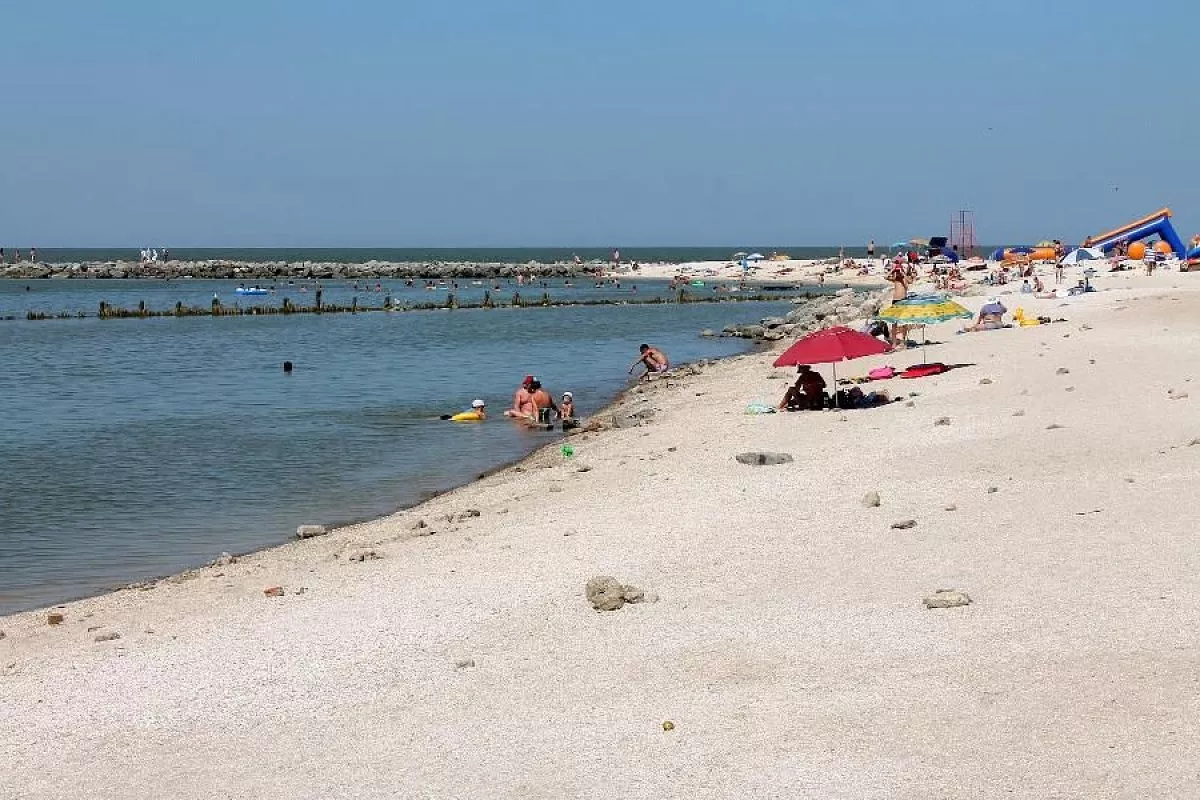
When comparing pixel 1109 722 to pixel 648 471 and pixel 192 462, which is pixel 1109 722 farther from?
pixel 192 462

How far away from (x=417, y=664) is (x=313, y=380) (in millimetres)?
28182

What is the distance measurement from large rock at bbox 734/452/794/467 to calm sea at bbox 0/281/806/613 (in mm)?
4934

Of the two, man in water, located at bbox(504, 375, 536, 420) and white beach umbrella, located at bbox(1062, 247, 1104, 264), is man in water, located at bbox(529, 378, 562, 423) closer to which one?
man in water, located at bbox(504, 375, 536, 420)

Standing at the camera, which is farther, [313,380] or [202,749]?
[313,380]

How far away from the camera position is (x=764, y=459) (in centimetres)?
1505

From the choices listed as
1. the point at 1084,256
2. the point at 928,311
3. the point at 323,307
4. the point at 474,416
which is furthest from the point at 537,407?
the point at 323,307

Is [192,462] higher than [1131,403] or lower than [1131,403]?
lower

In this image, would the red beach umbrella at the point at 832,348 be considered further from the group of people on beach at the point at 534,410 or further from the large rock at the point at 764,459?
the group of people on beach at the point at 534,410

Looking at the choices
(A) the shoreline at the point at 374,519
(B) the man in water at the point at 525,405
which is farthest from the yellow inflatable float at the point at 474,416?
(B) the man in water at the point at 525,405

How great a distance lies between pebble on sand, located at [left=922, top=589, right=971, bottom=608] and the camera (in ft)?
28.8

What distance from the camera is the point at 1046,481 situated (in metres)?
12.4

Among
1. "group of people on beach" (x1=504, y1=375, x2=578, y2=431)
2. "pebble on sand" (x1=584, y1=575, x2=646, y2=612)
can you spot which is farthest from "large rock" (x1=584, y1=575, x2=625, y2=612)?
"group of people on beach" (x1=504, y1=375, x2=578, y2=431)

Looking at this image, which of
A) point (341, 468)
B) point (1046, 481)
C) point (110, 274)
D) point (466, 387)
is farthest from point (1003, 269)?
point (110, 274)

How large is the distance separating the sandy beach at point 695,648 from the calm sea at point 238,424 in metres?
2.77
